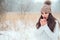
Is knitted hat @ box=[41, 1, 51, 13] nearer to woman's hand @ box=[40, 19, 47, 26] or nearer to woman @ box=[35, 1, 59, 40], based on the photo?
woman @ box=[35, 1, 59, 40]

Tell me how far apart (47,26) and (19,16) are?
0.34 meters

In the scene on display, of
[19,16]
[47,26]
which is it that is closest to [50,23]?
[47,26]

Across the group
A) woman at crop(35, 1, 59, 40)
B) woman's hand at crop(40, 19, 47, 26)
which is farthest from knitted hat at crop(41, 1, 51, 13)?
woman's hand at crop(40, 19, 47, 26)

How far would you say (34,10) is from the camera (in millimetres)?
1811

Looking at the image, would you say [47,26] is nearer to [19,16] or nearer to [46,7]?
[46,7]

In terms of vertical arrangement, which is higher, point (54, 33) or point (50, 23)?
point (50, 23)

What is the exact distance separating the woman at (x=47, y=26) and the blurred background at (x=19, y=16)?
0.15 ft

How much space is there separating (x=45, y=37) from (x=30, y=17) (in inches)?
11.2

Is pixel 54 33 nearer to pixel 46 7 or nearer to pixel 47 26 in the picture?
pixel 47 26

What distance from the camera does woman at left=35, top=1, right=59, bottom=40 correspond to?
5.87ft

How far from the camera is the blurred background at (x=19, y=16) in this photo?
1.80 meters

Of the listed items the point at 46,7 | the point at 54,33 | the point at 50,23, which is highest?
the point at 46,7

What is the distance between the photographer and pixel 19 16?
1815 millimetres

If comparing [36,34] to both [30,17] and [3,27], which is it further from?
[3,27]
